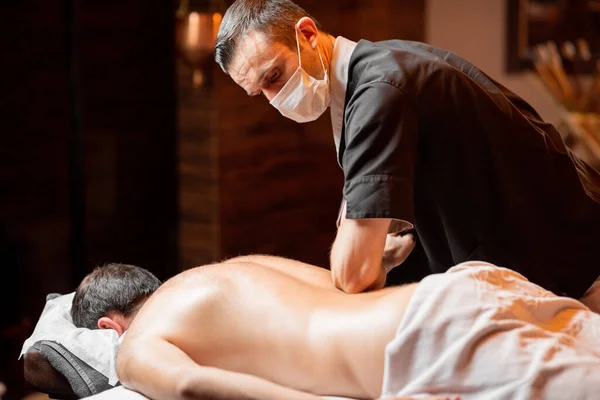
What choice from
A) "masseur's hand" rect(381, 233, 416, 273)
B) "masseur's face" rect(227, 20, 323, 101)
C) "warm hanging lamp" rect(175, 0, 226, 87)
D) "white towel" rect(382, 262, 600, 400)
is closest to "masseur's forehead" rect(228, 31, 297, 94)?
"masseur's face" rect(227, 20, 323, 101)

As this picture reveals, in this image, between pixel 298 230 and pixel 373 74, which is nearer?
pixel 373 74

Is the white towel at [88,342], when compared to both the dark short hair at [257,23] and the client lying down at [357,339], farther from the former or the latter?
the dark short hair at [257,23]

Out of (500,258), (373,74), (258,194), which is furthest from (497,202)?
(258,194)

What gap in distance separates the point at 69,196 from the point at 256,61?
2232 mm

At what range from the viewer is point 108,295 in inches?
75.1

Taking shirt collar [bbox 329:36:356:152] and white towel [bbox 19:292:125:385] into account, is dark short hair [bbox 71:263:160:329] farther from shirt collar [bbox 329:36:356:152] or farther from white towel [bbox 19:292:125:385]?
shirt collar [bbox 329:36:356:152]

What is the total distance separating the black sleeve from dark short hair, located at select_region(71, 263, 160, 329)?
584 millimetres

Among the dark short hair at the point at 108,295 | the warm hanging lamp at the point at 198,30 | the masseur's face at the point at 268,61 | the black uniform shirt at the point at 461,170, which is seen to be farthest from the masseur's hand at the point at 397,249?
the warm hanging lamp at the point at 198,30

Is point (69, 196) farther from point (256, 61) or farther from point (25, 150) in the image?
point (256, 61)

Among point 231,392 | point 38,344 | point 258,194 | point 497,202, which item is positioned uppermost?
point 497,202

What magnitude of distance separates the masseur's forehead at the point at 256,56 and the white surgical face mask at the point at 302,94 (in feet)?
0.14

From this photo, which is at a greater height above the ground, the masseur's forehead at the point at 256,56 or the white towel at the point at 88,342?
the masseur's forehead at the point at 256,56

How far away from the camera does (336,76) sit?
5.98 feet

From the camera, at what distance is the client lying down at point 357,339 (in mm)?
1348
